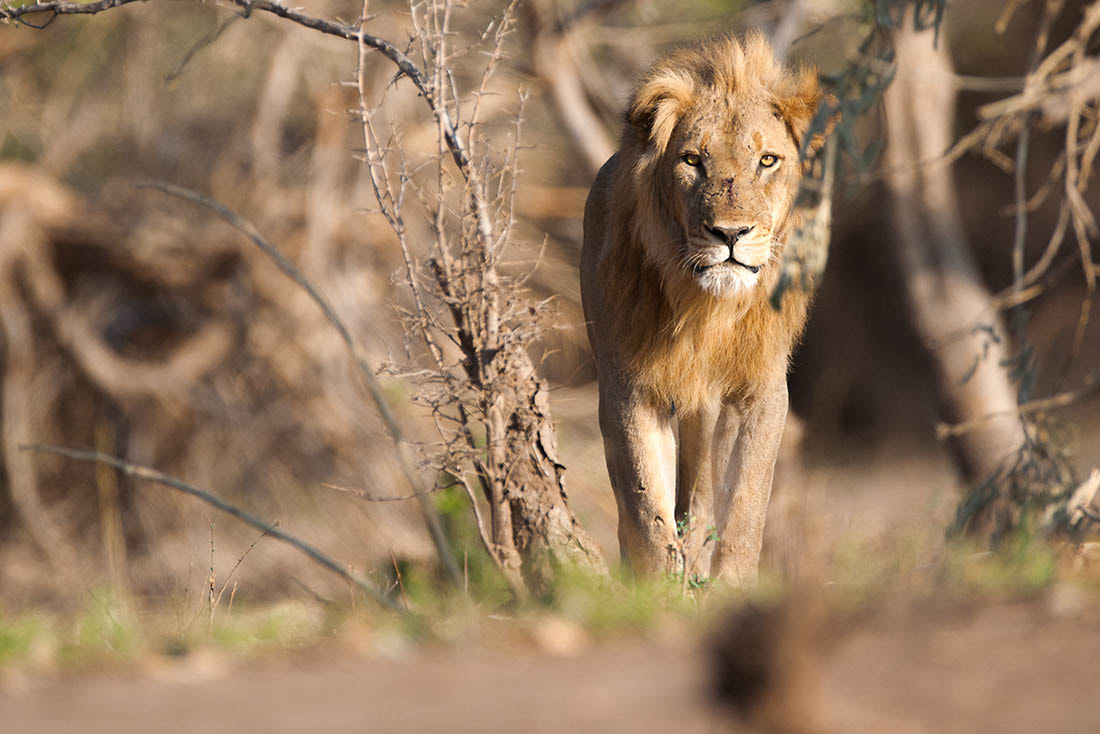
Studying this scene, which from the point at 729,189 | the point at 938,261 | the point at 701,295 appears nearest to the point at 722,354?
the point at 701,295

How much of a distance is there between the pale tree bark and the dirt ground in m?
8.76

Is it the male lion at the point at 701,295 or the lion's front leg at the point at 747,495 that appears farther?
the lion's front leg at the point at 747,495

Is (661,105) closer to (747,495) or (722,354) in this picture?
(722,354)

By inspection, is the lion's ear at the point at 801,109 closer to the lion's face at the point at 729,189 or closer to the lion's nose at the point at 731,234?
Result: the lion's face at the point at 729,189

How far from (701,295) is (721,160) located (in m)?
0.55

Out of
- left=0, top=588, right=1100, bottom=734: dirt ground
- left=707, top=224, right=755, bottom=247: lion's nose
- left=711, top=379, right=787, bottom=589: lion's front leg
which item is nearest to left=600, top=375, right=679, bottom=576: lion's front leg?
left=711, top=379, right=787, bottom=589: lion's front leg

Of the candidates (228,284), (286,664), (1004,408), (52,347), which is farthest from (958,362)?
(286,664)

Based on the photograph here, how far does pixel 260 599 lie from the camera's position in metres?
11.9

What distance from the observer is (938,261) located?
42.4 ft

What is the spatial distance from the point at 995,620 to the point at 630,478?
1.92 meters

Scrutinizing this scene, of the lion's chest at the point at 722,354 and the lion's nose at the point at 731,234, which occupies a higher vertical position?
the lion's nose at the point at 731,234

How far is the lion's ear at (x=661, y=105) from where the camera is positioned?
5355mm

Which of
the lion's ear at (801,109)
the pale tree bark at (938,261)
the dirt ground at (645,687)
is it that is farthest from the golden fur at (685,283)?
the pale tree bark at (938,261)

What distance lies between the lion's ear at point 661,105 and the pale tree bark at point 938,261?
7.11m
